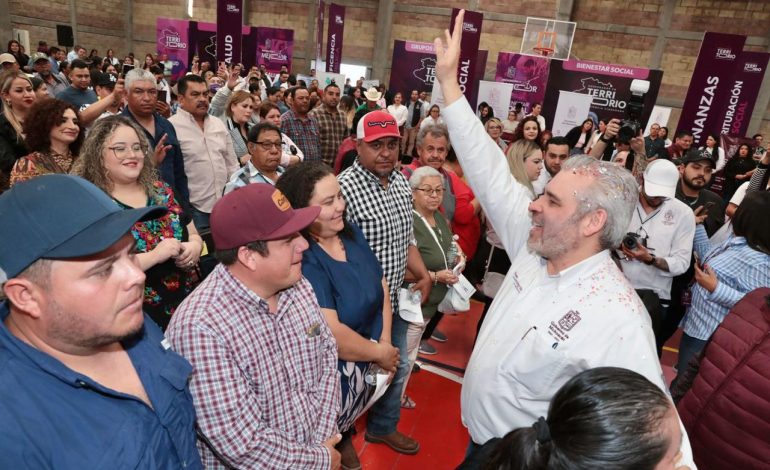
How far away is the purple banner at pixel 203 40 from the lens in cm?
1617

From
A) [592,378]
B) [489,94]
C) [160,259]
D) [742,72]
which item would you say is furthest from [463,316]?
[489,94]

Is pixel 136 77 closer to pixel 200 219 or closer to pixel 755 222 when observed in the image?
pixel 200 219

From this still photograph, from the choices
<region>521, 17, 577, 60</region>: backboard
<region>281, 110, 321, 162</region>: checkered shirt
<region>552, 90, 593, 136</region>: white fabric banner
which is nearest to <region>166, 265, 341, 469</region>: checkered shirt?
<region>281, 110, 321, 162</region>: checkered shirt

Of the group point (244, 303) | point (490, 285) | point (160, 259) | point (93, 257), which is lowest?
point (490, 285)

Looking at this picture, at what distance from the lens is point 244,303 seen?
1.56 m

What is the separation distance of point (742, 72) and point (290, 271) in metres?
11.2

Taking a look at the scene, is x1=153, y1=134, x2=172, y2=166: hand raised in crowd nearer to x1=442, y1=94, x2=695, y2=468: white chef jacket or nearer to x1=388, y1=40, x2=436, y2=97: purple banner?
x1=442, y1=94, x2=695, y2=468: white chef jacket

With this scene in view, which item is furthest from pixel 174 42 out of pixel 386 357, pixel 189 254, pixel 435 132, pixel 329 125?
pixel 386 357

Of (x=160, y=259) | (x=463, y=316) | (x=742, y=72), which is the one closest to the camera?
(x=160, y=259)

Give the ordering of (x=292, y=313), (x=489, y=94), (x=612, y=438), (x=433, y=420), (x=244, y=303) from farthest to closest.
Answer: (x=489, y=94) → (x=433, y=420) → (x=292, y=313) → (x=244, y=303) → (x=612, y=438)

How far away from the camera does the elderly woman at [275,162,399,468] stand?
204cm

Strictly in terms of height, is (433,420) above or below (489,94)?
below

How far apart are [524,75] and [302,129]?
10.6 m

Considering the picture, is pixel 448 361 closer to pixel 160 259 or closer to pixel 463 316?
Result: pixel 463 316
